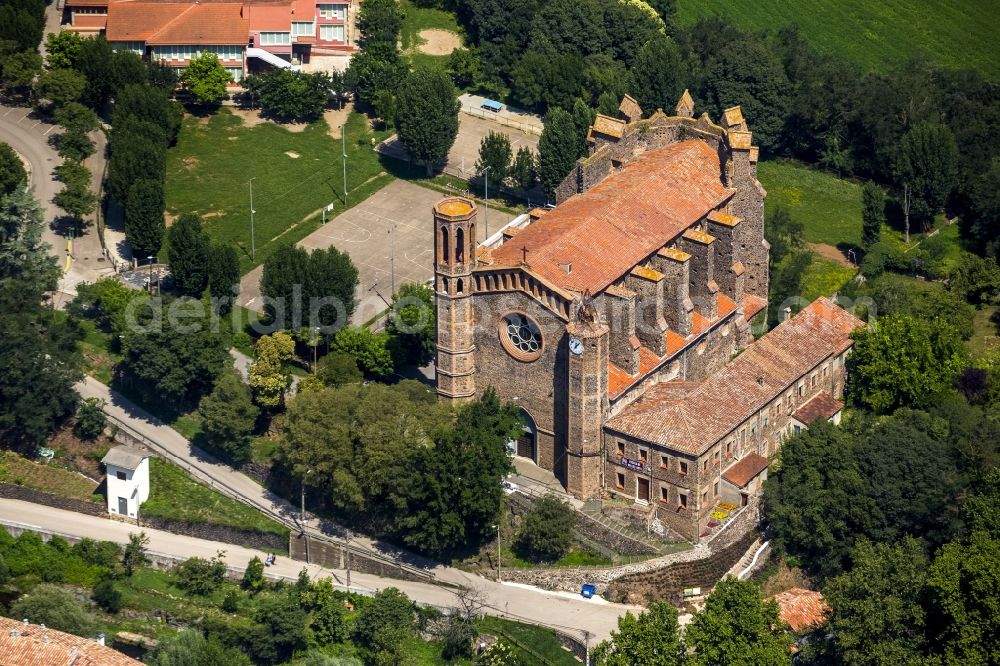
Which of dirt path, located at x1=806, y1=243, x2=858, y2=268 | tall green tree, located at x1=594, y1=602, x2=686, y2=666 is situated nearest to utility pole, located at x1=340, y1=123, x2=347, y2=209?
dirt path, located at x1=806, y1=243, x2=858, y2=268

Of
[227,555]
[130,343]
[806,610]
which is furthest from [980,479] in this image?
[130,343]

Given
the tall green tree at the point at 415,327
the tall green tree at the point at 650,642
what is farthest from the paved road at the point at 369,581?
the tall green tree at the point at 415,327

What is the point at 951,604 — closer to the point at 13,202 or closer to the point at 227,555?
the point at 227,555

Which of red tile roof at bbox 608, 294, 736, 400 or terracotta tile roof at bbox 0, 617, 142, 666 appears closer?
terracotta tile roof at bbox 0, 617, 142, 666

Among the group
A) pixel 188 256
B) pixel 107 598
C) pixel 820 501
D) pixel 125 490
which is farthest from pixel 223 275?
pixel 820 501

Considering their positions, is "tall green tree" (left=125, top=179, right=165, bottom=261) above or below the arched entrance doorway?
above

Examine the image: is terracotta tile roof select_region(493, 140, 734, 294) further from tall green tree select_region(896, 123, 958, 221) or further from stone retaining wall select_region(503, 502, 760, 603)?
tall green tree select_region(896, 123, 958, 221)

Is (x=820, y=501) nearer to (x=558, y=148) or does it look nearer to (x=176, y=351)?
(x=176, y=351)
